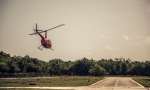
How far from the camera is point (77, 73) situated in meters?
152

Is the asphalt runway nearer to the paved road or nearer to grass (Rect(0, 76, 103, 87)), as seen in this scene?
the paved road

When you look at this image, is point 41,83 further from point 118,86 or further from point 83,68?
point 83,68

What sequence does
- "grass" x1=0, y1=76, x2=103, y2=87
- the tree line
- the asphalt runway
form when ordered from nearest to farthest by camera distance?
the asphalt runway → "grass" x1=0, y1=76, x2=103, y2=87 → the tree line

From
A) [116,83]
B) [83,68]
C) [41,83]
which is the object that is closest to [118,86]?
[116,83]

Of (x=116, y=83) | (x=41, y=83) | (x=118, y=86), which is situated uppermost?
(x=41, y=83)

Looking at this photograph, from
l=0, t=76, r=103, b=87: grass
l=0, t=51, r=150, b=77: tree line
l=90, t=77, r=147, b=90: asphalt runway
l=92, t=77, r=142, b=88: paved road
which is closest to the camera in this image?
l=90, t=77, r=147, b=90: asphalt runway

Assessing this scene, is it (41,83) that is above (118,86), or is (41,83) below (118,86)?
above

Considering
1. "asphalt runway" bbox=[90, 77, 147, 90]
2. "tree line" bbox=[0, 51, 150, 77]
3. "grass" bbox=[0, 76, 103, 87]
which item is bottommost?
"asphalt runway" bbox=[90, 77, 147, 90]

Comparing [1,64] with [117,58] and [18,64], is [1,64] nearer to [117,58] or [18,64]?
[18,64]

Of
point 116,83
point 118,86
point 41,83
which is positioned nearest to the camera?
point 118,86

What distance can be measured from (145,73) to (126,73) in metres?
14.6

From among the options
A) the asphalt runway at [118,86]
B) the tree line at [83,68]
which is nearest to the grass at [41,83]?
the asphalt runway at [118,86]

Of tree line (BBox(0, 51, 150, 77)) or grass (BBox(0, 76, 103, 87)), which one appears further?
tree line (BBox(0, 51, 150, 77))

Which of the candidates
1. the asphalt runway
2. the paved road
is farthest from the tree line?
the asphalt runway
